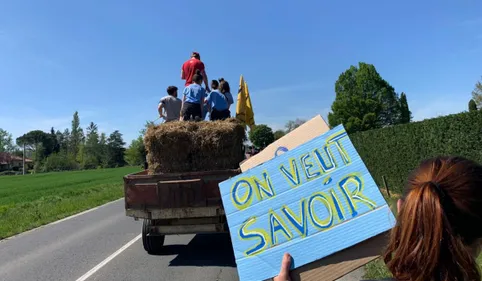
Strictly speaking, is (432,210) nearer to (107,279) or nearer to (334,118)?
(107,279)

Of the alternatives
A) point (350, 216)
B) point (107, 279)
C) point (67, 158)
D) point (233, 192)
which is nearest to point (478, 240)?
point (350, 216)

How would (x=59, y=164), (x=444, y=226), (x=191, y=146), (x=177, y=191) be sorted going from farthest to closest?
(x=59, y=164), (x=191, y=146), (x=177, y=191), (x=444, y=226)

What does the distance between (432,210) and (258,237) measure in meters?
0.80

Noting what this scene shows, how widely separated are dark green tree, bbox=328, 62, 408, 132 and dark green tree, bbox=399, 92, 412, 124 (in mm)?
1076

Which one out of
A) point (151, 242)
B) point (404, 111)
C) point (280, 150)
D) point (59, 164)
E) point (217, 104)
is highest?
point (404, 111)

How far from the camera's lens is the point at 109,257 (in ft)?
25.6

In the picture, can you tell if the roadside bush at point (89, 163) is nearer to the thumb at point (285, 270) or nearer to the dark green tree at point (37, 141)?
the dark green tree at point (37, 141)

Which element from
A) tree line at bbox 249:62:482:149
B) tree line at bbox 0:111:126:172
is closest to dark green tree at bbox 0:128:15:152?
tree line at bbox 0:111:126:172

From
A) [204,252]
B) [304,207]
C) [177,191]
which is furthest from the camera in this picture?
[204,252]

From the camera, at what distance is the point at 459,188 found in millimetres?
1226

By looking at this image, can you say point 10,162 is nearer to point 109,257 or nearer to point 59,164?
point 59,164

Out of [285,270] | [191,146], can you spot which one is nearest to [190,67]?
[191,146]

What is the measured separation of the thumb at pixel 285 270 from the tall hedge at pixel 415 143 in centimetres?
830

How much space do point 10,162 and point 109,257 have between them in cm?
14309
